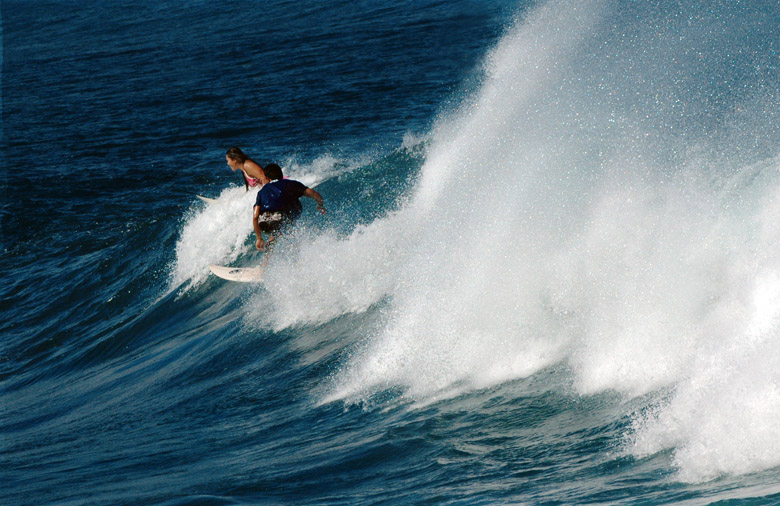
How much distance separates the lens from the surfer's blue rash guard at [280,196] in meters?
10.0

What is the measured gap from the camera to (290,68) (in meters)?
29.0

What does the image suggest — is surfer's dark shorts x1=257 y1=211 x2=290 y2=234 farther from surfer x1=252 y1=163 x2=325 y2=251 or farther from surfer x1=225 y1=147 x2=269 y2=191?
surfer x1=225 y1=147 x2=269 y2=191

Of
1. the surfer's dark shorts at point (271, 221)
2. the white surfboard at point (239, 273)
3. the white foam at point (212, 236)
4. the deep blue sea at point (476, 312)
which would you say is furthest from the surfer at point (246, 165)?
the white foam at point (212, 236)

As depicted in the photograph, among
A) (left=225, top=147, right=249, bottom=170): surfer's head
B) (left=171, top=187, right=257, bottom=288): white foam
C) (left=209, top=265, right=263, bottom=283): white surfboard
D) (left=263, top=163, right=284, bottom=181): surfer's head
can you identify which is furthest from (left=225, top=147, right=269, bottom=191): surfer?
(left=171, top=187, right=257, bottom=288): white foam

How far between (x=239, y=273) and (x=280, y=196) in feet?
6.39

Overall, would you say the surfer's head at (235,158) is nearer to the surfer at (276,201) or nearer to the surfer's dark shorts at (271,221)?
the surfer at (276,201)

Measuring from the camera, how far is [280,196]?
10023mm

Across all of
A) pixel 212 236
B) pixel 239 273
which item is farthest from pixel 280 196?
pixel 212 236

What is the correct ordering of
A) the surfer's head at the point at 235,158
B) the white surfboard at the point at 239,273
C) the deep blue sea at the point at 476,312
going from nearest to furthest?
the deep blue sea at the point at 476,312, the surfer's head at the point at 235,158, the white surfboard at the point at 239,273

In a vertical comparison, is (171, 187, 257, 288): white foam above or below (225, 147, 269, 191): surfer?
above

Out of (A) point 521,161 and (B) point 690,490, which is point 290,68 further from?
(B) point 690,490

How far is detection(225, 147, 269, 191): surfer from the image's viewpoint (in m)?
10.5

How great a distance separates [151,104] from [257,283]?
18.5 m

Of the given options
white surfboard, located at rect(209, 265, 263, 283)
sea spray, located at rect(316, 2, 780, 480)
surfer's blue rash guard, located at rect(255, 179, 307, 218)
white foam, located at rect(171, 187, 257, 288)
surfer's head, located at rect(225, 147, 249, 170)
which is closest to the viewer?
sea spray, located at rect(316, 2, 780, 480)
